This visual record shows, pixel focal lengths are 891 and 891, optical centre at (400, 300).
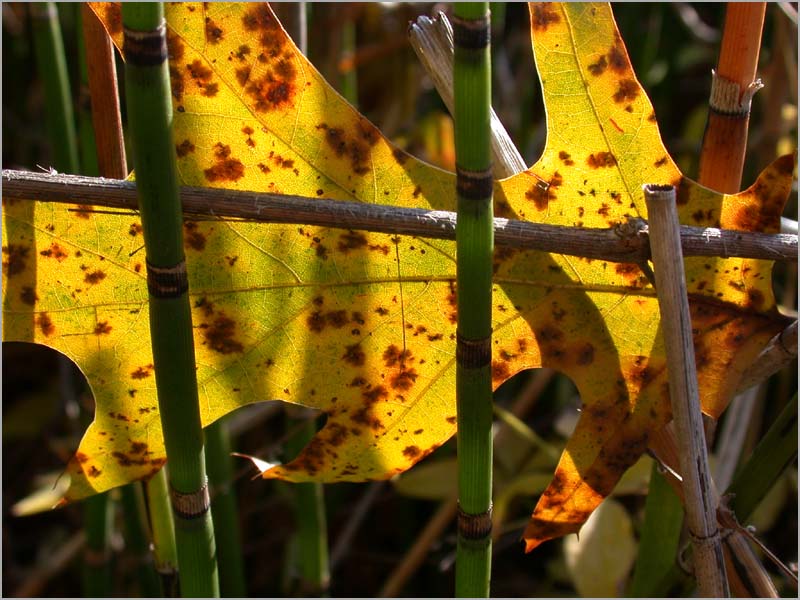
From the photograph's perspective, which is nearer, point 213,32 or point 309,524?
point 213,32

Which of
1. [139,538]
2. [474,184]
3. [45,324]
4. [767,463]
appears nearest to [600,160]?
[474,184]

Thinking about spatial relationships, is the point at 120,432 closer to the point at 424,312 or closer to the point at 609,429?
the point at 424,312

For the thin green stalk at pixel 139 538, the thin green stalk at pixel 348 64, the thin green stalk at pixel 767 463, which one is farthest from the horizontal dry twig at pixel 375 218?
the thin green stalk at pixel 348 64

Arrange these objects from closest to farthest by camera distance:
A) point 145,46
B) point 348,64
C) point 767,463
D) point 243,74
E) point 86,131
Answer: point 145,46
point 243,74
point 767,463
point 86,131
point 348,64

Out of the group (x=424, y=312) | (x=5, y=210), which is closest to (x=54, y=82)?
(x=5, y=210)

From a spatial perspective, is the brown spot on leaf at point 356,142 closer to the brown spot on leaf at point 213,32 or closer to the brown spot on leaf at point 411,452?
the brown spot on leaf at point 213,32

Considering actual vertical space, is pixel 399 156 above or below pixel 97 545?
above

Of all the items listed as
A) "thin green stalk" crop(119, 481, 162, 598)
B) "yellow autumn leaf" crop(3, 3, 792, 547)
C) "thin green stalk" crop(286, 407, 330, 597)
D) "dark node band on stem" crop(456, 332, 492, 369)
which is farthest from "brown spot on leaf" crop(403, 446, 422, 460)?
"thin green stalk" crop(119, 481, 162, 598)

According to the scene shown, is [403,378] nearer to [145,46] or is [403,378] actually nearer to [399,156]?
[399,156]
